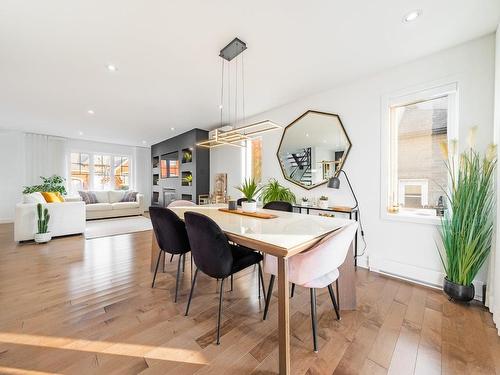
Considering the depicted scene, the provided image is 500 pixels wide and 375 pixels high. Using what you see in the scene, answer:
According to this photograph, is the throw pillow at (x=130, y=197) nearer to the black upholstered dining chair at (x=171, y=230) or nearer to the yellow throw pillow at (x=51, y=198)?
the yellow throw pillow at (x=51, y=198)

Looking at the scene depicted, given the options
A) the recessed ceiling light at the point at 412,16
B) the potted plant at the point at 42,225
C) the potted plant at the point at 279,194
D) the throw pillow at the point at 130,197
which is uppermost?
the recessed ceiling light at the point at 412,16

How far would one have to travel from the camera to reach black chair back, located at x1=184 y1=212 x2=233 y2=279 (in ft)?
4.50

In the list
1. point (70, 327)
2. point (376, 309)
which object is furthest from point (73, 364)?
point (376, 309)

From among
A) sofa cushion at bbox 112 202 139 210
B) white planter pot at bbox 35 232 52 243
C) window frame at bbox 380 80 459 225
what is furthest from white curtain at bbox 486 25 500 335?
sofa cushion at bbox 112 202 139 210

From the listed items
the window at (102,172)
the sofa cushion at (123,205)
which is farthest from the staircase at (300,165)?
the window at (102,172)

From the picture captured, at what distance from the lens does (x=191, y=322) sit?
1630 mm

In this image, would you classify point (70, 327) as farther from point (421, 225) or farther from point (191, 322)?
point (421, 225)

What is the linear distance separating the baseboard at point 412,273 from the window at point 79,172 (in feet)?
27.6

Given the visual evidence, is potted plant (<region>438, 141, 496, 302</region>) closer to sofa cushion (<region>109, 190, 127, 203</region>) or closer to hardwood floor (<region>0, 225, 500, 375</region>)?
hardwood floor (<region>0, 225, 500, 375</region>)

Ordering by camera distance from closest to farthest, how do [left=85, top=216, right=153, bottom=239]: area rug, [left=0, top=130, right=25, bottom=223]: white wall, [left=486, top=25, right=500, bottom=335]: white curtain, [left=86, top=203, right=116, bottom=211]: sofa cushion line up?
[left=486, top=25, right=500, bottom=335]: white curtain → [left=85, top=216, right=153, bottom=239]: area rug → [left=0, top=130, right=25, bottom=223]: white wall → [left=86, top=203, right=116, bottom=211]: sofa cushion

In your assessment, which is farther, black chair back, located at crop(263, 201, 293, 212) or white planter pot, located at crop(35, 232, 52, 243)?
white planter pot, located at crop(35, 232, 52, 243)

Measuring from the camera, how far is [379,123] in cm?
262

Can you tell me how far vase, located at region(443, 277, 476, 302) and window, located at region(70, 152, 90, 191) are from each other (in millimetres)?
9068

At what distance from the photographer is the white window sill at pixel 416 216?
225cm
